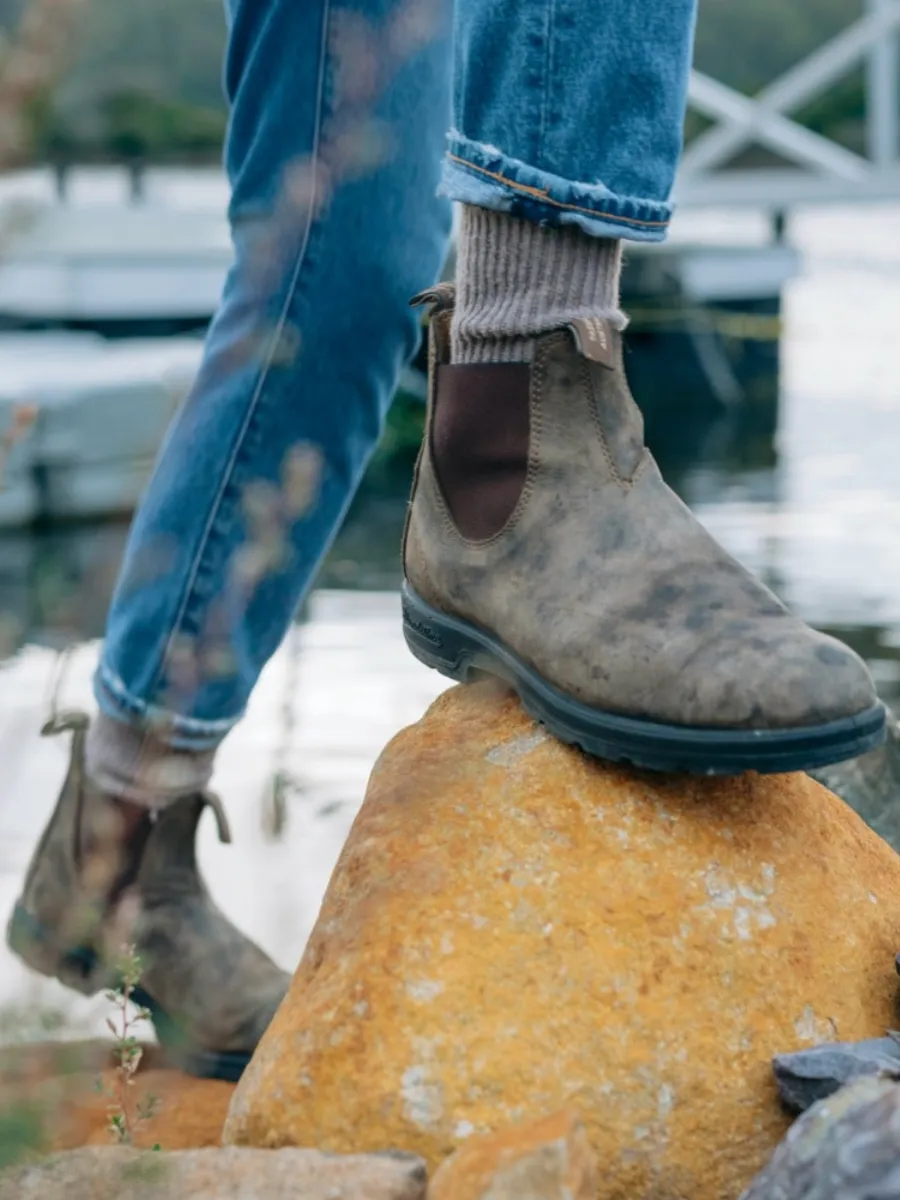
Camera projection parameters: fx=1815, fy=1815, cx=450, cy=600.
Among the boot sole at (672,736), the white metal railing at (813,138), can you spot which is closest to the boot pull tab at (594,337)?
the boot sole at (672,736)

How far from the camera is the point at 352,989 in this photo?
1.53m

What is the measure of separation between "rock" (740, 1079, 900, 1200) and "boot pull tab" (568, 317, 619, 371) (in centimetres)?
68

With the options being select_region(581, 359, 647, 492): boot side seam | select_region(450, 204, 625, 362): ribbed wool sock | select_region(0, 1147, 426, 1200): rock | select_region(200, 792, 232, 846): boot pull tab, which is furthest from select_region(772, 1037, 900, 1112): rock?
select_region(200, 792, 232, 846): boot pull tab

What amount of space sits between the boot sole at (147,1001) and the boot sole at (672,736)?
0.56 meters

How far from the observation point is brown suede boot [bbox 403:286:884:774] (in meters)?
1.53

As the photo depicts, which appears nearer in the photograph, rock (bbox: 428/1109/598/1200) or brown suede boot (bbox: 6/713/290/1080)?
rock (bbox: 428/1109/598/1200)

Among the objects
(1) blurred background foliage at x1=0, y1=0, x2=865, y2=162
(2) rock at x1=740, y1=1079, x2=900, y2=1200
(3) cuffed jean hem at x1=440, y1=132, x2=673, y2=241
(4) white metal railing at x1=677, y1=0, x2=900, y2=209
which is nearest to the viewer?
(1) blurred background foliage at x1=0, y1=0, x2=865, y2=162

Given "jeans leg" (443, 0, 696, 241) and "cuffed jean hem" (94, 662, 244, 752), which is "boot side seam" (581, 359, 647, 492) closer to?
"jeans leg" (443, 0, 696, 241)

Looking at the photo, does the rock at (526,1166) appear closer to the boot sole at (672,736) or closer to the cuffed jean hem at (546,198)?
the boot sole at (672,736)

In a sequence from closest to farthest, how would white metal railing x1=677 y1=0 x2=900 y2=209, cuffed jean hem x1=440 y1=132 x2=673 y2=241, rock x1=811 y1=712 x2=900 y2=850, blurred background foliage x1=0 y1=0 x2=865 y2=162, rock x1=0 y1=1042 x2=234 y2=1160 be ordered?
blurred background foliage x1=0 y1=0 x2=865 y2=162 < rock x1=0 y1=1042 x2=234 y2=1160 < cuffed jean hem x1=440 y1=132 x2=673 y2=241 < rock x1=811 y1=712 x2=900 y2=850 < white metal railing x1=677 y1=0 x2=900 y2=209

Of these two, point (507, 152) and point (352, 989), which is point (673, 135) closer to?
point (507, 152)

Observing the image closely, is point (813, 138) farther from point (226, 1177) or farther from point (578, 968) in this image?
point (226, 1177)

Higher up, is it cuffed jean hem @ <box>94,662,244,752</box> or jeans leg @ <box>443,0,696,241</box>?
Answer: jeans leg @ <box>443,0,696,241</box>

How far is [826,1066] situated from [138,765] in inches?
32.2
